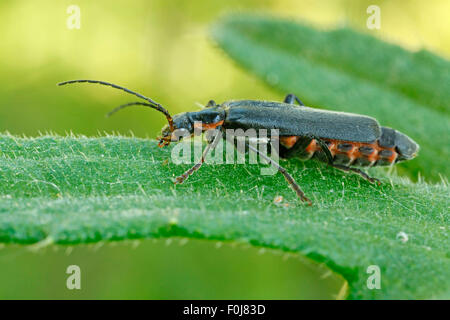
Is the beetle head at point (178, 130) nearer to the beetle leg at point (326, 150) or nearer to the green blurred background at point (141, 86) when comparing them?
the beetle leg at point (326, 150)

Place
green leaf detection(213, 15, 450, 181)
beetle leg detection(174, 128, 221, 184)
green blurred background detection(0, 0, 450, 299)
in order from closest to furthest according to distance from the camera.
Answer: beetle leg detection(174, 128, 221, 184)
green leaf detection(213, 15, 450, 181)
green blurred background detection(0, 0, 450, 299)

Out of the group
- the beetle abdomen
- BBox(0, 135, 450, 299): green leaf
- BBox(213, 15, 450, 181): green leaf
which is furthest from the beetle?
BBox(213, 15, 450, 181): green leaf

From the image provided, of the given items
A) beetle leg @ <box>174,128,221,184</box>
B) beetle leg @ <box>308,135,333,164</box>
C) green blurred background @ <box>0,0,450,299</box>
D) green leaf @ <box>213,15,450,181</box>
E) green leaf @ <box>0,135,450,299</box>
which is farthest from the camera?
green blurred background @ <box>0,0,450,299</box>

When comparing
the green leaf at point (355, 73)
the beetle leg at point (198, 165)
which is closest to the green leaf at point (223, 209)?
the beetle leg at point (198, 165)

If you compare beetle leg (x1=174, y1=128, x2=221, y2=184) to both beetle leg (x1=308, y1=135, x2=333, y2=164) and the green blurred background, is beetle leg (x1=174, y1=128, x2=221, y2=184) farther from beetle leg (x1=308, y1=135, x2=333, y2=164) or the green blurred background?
the green blurred background

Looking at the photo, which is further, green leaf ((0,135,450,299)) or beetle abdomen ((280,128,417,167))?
beetle abdomen ((280,128,417,167))

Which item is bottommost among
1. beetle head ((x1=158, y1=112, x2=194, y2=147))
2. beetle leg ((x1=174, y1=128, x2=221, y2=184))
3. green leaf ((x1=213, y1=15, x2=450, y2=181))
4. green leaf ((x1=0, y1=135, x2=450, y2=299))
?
green leaf ((x1=0, y1=135, x2=450, y2=299))
